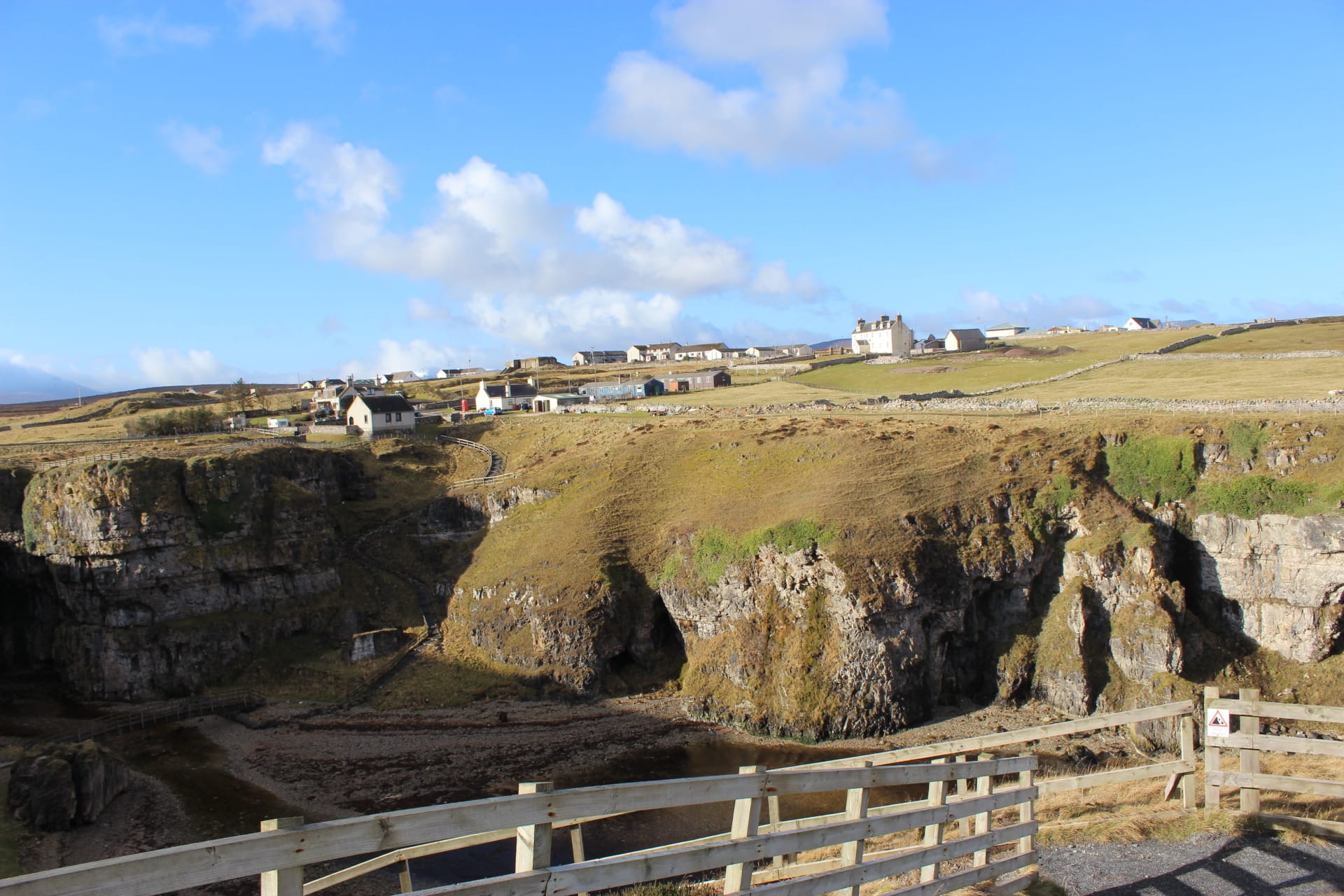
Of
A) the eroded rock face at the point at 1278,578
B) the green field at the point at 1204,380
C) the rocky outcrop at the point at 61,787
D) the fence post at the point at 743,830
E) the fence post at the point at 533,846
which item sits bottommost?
the rocky outcrop at the point at 61,787

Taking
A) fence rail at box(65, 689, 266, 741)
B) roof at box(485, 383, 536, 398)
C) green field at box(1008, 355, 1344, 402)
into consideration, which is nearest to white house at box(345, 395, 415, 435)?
roof at box(485, 383, 536, 398)

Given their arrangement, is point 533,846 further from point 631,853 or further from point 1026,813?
point 1026,813

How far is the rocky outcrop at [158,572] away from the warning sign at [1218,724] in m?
56.4

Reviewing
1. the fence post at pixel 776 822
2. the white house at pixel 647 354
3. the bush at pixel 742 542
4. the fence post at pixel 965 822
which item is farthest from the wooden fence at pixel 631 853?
the white house at pixel 647 354

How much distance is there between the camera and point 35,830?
33.9 meters

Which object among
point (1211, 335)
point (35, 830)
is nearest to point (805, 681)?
point (35, 830)

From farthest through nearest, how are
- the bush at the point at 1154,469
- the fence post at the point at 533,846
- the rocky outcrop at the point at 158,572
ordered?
the rocky outcrop at the point at 158,572 < the bush at the point at 1154,469 < the fence post at the point at 533,846

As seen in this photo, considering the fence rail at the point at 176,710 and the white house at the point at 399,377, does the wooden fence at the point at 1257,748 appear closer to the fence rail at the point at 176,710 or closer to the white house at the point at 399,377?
the fence rail at the point at 176,710

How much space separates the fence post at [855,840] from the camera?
8570mm

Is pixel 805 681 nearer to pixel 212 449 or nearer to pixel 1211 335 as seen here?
pixel 212 449

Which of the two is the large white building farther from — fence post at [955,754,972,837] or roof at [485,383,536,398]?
fence post at [955,754,972,837]

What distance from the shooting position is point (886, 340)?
141 meters

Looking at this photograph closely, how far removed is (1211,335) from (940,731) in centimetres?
9519

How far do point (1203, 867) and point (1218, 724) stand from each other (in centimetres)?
283
